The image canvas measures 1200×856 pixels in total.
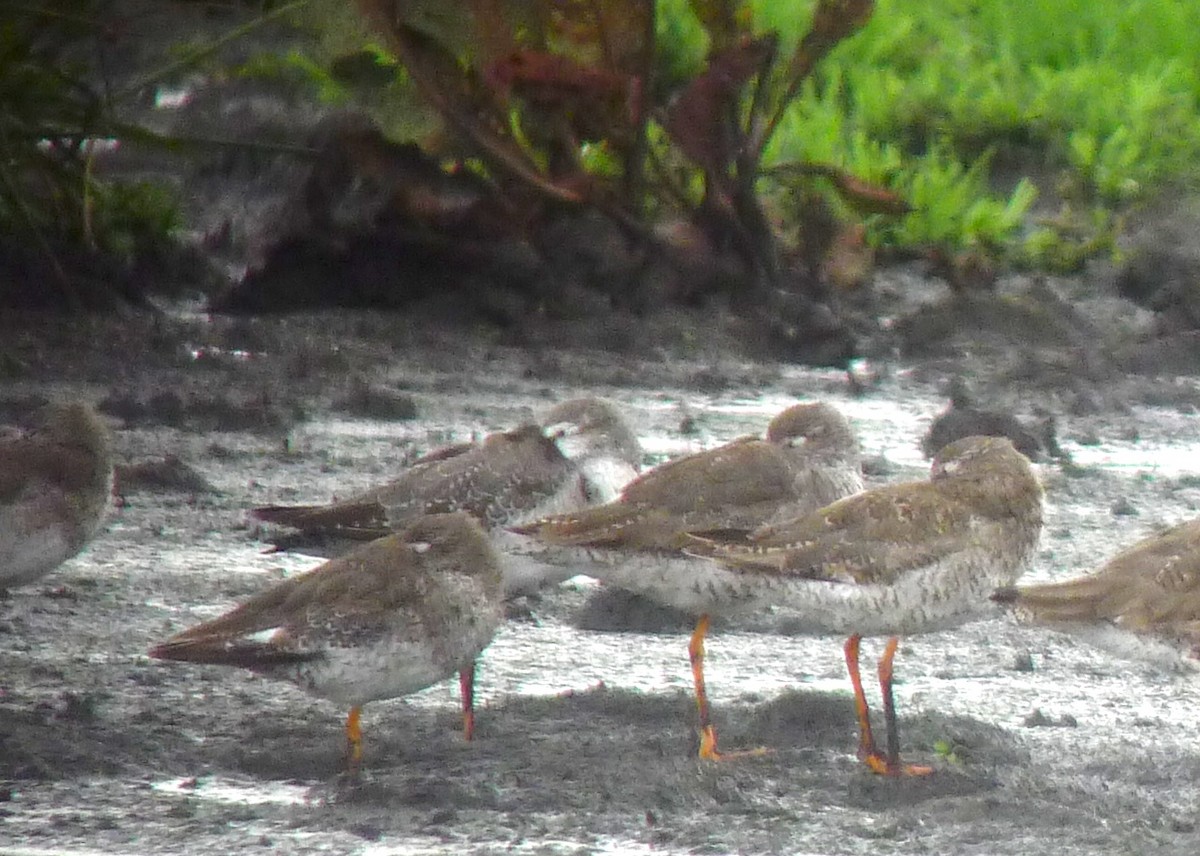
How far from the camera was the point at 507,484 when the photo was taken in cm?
718

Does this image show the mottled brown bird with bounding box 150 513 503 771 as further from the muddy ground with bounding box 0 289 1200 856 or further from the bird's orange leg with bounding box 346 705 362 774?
the muddy ground with bounding box 0 289 1200 856

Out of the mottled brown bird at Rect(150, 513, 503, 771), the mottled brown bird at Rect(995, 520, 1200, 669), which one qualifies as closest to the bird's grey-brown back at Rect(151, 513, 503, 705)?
the mottled brown bird at Rect(150, 513, 503, 771)

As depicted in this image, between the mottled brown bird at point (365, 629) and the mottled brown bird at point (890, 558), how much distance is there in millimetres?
661

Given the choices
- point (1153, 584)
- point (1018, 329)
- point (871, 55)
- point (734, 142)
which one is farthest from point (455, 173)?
point (1153, 584)

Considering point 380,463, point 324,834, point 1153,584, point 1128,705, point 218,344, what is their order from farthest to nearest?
1. point 218,344
2. point 380,463
3. point 1128,705
4. point 1153,584
5. point 324,834

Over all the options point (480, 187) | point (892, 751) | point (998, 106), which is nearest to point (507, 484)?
point (892, 751)

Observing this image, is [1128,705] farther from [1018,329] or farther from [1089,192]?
[1089,192]

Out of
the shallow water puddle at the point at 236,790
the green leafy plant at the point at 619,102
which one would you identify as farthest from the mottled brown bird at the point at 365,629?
the green leafy plant at the point at 619,102

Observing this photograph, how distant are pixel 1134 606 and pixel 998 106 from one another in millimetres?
10450

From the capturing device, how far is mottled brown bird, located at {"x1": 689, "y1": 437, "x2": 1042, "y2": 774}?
5809mm

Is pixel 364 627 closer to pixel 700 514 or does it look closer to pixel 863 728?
pixel 700 514

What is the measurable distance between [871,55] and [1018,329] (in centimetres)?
590

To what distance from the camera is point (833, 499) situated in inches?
263

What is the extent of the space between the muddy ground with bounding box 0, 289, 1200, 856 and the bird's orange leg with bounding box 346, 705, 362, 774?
0.05 metres
